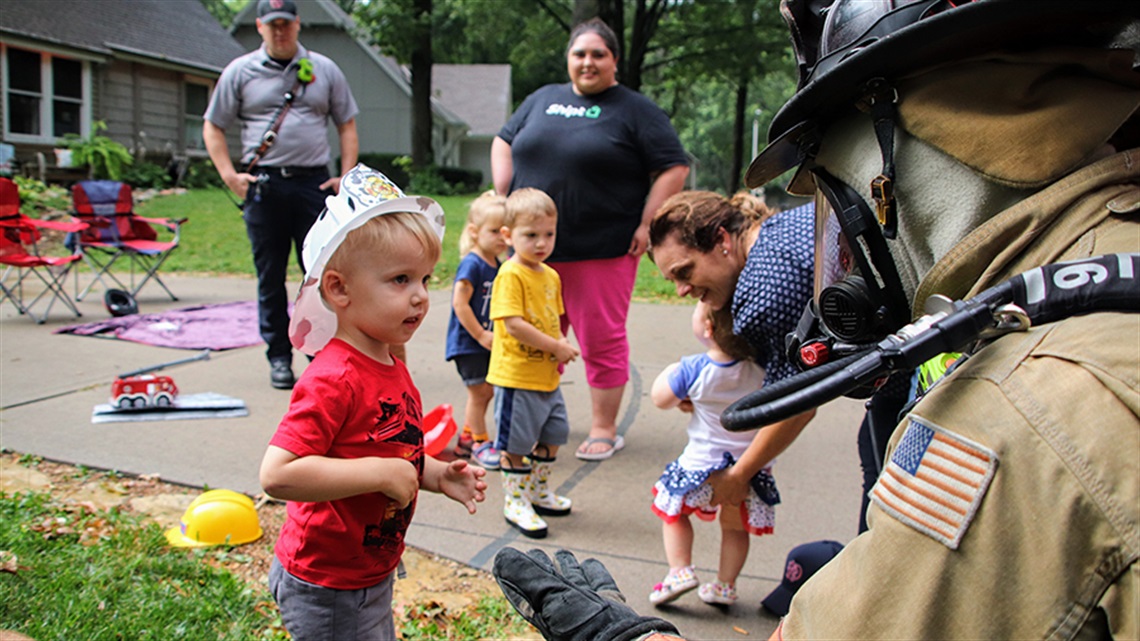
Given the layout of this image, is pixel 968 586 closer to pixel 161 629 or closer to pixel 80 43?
pixel 161 629

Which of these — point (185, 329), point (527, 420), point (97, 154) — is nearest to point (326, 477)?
point (527, 420)

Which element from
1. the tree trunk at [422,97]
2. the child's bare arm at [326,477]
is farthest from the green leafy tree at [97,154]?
the child's bare arm at [326,477]

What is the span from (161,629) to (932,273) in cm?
247

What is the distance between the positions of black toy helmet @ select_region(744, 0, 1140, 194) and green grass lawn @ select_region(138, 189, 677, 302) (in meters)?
8.26

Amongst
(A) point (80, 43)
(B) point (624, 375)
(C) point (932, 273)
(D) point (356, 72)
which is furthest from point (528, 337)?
(D) point (356, 72)

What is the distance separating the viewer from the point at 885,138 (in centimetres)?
130

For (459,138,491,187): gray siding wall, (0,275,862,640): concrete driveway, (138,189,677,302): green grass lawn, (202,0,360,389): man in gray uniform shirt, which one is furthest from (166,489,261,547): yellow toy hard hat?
(459,138,491,187): gray siding wall

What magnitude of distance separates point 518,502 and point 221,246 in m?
10.5

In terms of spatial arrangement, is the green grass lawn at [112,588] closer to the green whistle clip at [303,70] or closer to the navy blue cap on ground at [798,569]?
the navy blue cap on ground at [798,569]

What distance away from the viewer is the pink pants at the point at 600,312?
4.64 m

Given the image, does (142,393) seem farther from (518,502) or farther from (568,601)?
(568,601)

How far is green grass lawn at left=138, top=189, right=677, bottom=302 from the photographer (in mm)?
10743

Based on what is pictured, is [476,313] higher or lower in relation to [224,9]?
lower

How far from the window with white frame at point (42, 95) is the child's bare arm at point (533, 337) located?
17.4 metres
